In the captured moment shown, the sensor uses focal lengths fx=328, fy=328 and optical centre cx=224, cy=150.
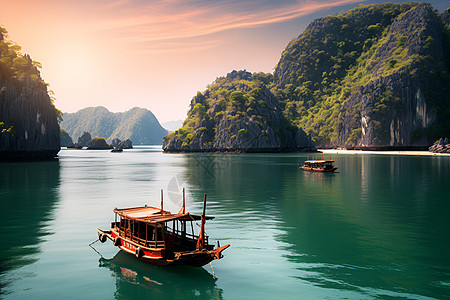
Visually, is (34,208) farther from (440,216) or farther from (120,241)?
(440,216)

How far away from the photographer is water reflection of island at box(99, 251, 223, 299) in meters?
15.7

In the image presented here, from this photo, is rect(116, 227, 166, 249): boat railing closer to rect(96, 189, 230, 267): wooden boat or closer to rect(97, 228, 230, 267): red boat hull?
rect(96, 189, 230, 267): wooden boat

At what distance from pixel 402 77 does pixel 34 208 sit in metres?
212

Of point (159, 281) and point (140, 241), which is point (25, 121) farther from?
point (159, 281)

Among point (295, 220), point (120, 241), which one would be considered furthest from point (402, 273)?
point (120, 241)

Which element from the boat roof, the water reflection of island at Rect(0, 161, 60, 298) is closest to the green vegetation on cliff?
the water reflection of island at Rect(0, 161, 60, 298)

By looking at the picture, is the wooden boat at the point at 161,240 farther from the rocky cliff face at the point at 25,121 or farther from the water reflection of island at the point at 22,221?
the rocky cliff face at the point at 25,121

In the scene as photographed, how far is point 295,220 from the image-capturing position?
30078 millimetres

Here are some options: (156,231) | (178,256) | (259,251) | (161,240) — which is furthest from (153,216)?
(259,251)

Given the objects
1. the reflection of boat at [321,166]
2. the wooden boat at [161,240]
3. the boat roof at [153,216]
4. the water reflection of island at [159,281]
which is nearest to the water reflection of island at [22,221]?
the water reflection of island at [159,281]

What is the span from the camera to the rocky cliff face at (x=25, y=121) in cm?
10894

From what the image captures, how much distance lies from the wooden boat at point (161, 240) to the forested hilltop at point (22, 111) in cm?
10634

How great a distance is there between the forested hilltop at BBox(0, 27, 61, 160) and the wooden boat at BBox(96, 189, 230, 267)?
10634 cm

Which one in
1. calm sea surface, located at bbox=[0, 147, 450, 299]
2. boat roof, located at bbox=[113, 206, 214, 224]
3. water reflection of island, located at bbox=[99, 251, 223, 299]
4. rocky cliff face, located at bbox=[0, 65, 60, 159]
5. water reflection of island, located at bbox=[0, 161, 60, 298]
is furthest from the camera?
rocky cliff face, located at bbox=[0, 65, 60, 159]
